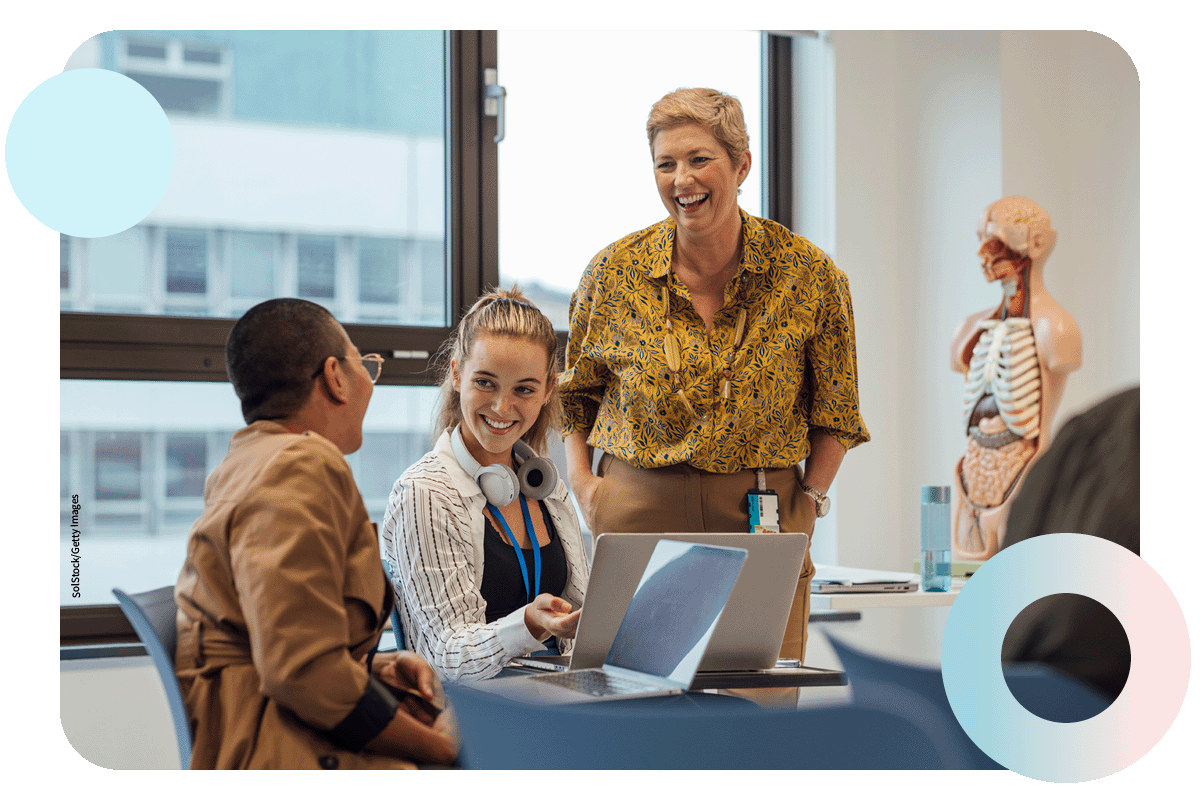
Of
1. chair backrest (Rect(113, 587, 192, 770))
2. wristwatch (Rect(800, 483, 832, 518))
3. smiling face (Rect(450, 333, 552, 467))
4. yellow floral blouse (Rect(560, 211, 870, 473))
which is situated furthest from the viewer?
wristwatch (Rect(800, 483, 832, 518))

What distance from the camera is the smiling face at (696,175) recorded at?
1946 mm

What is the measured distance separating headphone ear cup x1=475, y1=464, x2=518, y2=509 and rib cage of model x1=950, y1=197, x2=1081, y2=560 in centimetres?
154

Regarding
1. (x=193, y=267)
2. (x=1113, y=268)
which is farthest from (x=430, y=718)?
(x=1113, y=268)

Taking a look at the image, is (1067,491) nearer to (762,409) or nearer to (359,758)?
(762,409)

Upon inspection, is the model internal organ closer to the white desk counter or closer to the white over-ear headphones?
the white desk counter

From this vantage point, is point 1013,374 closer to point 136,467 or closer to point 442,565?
point 442,565

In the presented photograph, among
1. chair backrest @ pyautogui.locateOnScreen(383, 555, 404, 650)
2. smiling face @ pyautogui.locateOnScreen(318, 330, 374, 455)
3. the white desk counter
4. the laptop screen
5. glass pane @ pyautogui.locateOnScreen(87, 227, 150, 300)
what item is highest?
glass pane @ pyautogui.locateOnScreen(87, 227, 150, 300)

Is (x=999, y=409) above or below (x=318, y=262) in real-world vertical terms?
below

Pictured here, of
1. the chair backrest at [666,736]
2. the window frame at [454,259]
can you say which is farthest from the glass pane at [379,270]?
the chair backrest at [666,736]

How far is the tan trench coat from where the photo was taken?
3.85 ft

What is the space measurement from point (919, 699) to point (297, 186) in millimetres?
1976

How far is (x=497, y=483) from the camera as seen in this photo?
1872 mm

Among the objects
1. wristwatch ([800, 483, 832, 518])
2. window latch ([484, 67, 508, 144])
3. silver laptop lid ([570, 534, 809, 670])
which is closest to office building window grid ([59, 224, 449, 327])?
window latch ([484, 67, 508, 144])

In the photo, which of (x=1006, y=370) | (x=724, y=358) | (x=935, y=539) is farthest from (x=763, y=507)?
(x=1006, y=370)
